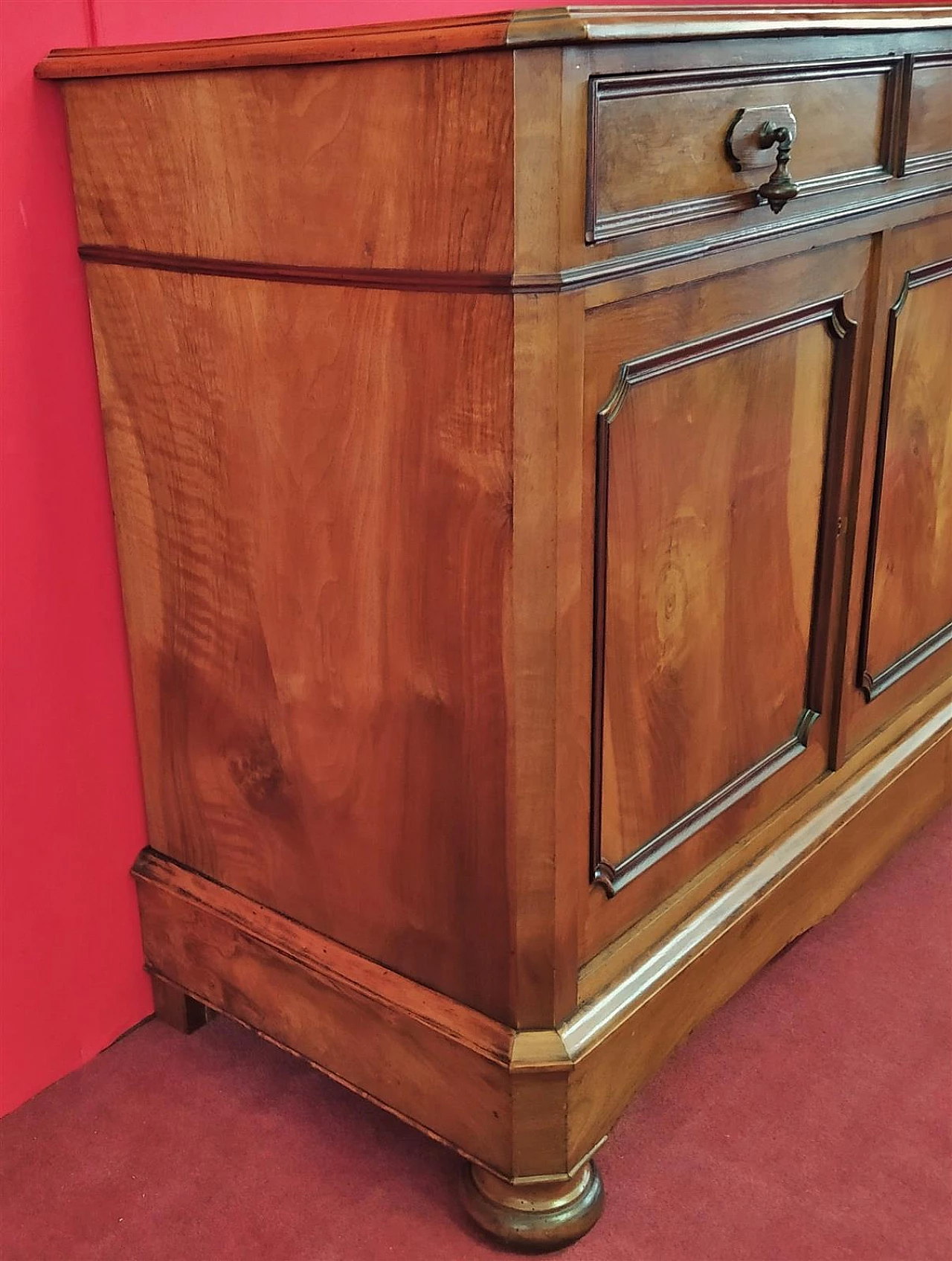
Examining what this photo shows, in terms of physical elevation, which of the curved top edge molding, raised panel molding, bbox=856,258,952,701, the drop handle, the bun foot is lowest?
the bun foot

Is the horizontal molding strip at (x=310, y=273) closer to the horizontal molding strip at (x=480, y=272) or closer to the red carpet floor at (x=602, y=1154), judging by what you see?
the horizontal molding strip at (x=480, y=272)

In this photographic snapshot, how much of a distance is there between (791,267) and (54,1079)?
1.15 metres

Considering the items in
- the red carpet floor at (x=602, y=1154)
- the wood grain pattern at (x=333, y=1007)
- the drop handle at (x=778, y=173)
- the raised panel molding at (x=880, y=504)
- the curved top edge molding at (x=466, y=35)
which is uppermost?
the curved top edge molding at (x=466, y=35)

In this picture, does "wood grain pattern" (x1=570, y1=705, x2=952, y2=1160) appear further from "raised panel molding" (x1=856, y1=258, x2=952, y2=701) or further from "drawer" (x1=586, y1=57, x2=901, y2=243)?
"drawer" (x1=586, y1=57, x2=901, y2=243)

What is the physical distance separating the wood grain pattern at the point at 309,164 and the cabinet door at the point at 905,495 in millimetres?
593

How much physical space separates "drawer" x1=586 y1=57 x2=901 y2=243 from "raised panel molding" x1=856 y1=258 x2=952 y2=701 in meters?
0.19

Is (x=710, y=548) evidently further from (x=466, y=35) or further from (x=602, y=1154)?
(x=602, y=1154)

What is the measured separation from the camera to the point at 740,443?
1.17 m

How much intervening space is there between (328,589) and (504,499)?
0.23 m

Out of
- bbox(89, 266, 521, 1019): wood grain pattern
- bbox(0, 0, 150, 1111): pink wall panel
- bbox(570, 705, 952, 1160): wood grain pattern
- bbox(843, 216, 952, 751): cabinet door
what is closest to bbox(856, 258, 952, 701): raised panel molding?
bbox(843, 216, 952, 751): cabinet door

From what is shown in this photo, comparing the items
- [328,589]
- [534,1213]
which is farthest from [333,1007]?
[328,589]

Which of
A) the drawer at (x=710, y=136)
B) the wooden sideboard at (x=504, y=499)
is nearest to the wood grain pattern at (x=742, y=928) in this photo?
the wooden sideboard at (x=504, y=499)

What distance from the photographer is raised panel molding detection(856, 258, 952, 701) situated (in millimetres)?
1360

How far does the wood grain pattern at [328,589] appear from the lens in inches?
39.1
